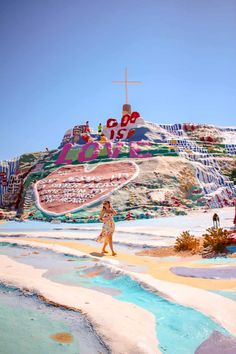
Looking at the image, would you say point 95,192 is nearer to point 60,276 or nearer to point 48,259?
point 48,259

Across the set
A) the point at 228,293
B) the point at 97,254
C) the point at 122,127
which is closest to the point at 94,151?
the point at 122,127

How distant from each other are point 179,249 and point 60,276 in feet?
14.3

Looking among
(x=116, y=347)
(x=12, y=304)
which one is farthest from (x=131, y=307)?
(x=12, y=304)

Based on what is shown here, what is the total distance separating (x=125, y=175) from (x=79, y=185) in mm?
3913

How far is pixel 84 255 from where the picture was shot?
10234 millimetres

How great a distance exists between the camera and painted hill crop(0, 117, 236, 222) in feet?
89.6

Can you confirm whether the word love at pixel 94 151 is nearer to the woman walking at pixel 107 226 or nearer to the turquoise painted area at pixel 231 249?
the woman walking at pixel 107 226

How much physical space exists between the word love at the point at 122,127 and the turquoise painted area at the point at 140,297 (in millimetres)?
28008

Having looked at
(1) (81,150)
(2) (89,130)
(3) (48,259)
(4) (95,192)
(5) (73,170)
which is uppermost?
(2) (89,130)

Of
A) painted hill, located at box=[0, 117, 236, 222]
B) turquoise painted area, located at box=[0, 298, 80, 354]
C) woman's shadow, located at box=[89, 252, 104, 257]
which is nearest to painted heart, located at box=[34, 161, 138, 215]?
painted hill, located at box=[0, 117, 236, 222]

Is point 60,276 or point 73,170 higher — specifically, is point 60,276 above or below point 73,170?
below

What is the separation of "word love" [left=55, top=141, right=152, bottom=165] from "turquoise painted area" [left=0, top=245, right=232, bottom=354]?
23.3 metres

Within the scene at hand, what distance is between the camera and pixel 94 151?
34750 mm

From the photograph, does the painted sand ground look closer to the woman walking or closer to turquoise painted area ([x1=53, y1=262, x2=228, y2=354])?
turquoise painted area ([x1=53, y1=262, x2=228, y2=354])
